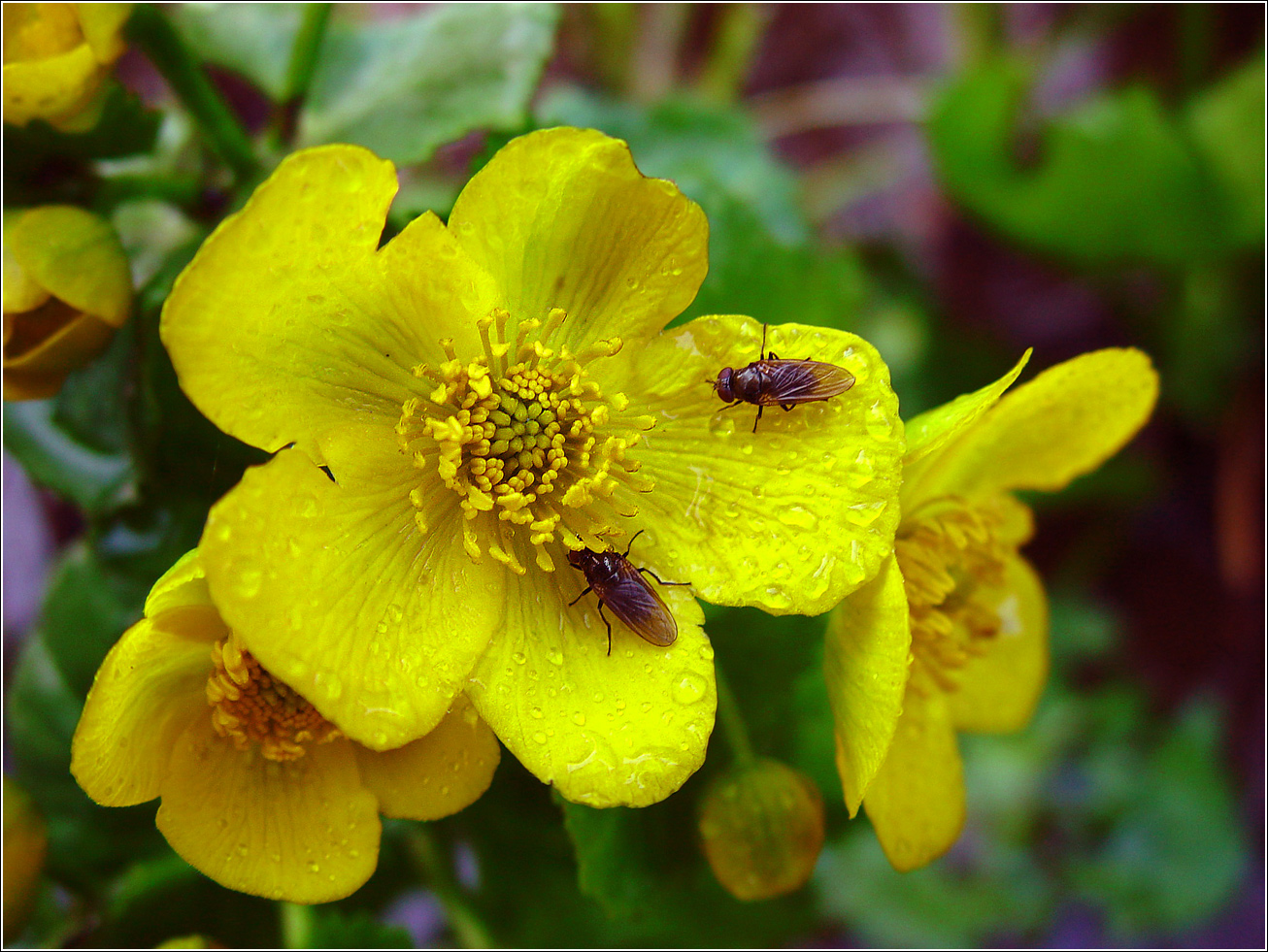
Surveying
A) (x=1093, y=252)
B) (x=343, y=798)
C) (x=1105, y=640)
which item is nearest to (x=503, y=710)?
(x=343, y=798)

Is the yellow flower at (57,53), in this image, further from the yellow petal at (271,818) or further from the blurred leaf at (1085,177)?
the blurred leaf at (1085,177)

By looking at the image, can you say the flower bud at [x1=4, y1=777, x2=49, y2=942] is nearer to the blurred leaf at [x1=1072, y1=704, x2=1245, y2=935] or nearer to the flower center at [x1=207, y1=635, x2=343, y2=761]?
the flower center at [x1=207, y1=635, x2=343, y2=761]

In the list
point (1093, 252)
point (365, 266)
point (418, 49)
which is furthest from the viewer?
point (1093, 252)

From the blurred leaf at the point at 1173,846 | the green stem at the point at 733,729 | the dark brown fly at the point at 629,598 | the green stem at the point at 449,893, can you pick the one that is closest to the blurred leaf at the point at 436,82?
the dark brown fly at the point at 629,598

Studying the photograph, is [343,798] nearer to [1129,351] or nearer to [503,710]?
[503,710]

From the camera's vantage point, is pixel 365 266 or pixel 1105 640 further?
pixel 1105 640

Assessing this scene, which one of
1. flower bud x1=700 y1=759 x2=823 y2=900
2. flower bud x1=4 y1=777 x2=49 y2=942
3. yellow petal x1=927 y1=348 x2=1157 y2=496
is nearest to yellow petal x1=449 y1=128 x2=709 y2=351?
yellow petal x1=927 y1=348 x2=1157 y2=496

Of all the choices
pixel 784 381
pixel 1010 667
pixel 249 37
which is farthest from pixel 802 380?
pixel 249 37
